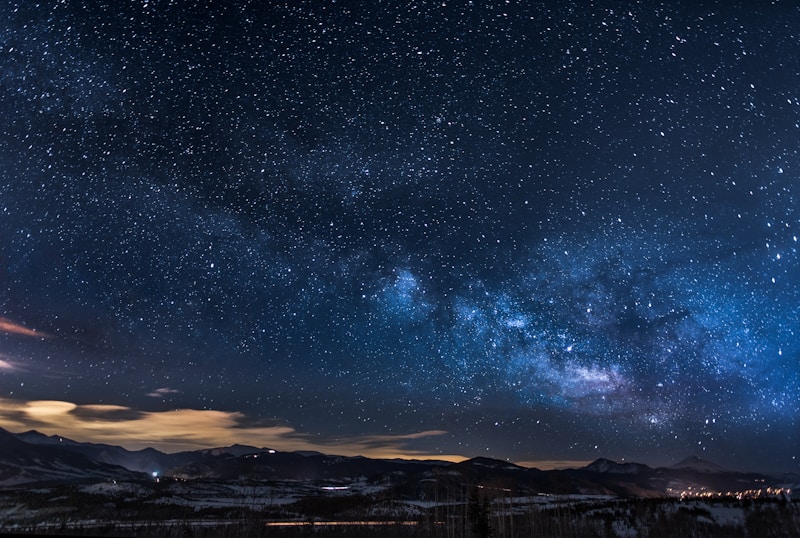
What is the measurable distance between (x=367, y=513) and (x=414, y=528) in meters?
42.4

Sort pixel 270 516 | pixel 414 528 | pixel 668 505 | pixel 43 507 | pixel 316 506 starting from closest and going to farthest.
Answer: pixel 414 528
pixel 668 505
pixel 270 516
pixel 43 507
pixel 316 506

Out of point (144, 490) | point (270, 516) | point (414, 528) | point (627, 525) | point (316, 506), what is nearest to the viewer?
point (627, 525)

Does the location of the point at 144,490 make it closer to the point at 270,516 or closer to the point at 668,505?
the point at 270,516

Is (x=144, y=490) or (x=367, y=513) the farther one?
(x=144, y=490)

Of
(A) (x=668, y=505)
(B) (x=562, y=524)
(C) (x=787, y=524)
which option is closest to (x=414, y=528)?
(B) (x=562, y=524)

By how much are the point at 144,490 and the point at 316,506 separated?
47339 millimetres

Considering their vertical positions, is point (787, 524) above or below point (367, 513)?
above

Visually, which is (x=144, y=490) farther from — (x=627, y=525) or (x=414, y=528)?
(x=627, y=525)

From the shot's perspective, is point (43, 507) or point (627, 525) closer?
point (627, 525)

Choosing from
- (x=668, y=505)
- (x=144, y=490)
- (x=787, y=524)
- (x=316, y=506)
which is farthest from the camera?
(x=144, y=490)

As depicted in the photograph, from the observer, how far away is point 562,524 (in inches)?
2913

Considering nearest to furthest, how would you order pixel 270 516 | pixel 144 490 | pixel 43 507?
pixel 270 516
pixel 43 507
pixel 144 490

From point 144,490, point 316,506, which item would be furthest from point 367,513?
point 144,490

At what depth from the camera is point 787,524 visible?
65000 mm
